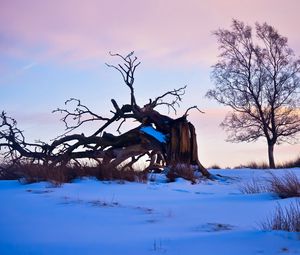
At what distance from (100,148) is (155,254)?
1233 centimetres

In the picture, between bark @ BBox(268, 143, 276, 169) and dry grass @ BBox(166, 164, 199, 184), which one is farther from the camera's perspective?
bark @ BBox(268, 143, 276, 169)

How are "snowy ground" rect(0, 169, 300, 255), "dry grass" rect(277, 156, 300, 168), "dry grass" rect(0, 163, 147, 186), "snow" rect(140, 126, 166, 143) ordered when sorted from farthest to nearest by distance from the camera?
"dry grass" rect(277, 156, 300, 168) → "snow" rect(140, 126, 166, 143) → "dry grass" rect(0, 163, 147, 186) → "snowy ground" rect(0, 169, 300, 255)

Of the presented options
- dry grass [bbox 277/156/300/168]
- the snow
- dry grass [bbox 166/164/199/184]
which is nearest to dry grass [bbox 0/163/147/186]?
dry grass [bbox 166/164/199/184]

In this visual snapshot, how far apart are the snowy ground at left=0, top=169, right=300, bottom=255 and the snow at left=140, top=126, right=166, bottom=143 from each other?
703 cm

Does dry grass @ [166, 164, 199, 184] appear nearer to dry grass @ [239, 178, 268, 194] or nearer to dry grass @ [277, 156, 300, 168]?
dry grass @ [239, 178, 268, 194]

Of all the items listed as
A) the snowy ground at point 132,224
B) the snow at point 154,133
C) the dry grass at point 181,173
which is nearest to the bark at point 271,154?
the snow at point 154,133

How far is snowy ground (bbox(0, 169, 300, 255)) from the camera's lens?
4.06m

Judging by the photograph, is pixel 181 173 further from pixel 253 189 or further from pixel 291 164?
pixel 291 164

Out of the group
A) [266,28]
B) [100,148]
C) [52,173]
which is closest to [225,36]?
[266,28]

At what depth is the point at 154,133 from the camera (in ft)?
53.2

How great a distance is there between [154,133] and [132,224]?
36.1ft

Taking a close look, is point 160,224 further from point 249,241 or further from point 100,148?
point 100,148

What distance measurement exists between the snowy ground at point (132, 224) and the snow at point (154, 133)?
7033 mm

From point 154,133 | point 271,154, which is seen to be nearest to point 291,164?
point 271,154
